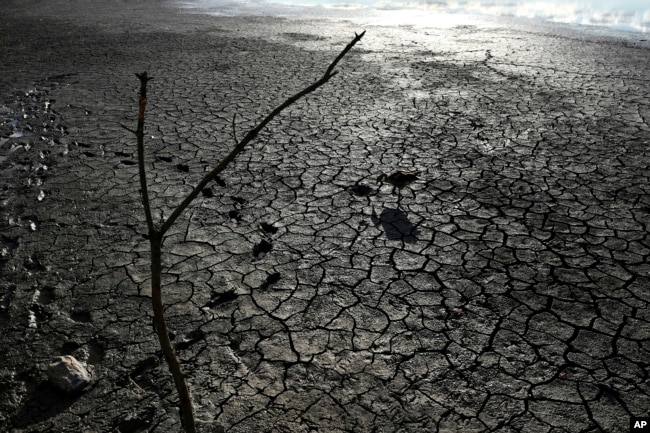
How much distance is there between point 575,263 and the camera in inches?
148

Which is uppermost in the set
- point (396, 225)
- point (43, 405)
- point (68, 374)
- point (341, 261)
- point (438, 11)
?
point (438, 11)

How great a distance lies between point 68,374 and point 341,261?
1.98 meters

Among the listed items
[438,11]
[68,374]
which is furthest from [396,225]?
[438,11]

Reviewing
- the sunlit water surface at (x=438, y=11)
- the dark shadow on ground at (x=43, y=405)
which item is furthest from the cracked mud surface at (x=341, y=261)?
the sunlit water surface at (x=438, y=11)

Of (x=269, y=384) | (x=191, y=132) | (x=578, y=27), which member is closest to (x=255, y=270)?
(x=269, y=384)

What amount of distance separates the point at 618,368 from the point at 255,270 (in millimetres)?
2422

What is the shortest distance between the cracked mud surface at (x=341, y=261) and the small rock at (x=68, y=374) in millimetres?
66

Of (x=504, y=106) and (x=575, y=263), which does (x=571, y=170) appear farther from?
(x=504, y=106)

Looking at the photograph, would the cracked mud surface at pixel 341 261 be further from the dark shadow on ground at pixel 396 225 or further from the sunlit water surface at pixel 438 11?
the sunlit water surface at pixel 438 11

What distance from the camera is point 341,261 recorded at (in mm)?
3865

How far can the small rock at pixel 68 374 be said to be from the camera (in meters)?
2.72

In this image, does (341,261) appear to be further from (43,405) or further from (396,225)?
(43,405)

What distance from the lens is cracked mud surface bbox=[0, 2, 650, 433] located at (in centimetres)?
268

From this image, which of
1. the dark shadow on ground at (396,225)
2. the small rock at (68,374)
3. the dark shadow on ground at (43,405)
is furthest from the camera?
the dark shadow on ground at (396,225)
